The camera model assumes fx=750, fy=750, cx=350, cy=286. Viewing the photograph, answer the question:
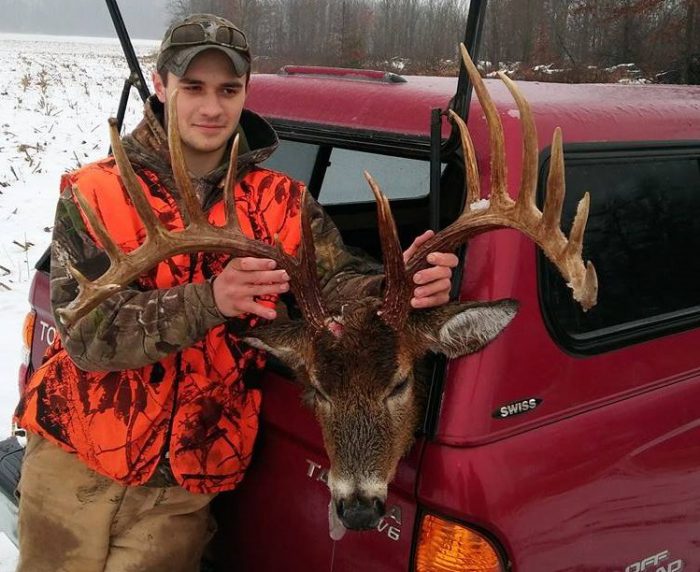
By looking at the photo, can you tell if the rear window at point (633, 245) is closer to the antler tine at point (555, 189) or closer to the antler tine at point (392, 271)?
the antler tine at point (555, 189)

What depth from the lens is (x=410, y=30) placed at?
4016mm

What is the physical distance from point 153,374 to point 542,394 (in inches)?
49.9

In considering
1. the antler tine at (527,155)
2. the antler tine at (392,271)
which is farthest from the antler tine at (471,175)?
the antler tine at (392,271)

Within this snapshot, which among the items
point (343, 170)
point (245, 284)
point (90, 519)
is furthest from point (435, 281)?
point (343, 170)

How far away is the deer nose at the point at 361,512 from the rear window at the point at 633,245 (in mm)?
749

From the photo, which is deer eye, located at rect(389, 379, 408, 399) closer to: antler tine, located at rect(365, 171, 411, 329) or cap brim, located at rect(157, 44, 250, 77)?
antler tine, located at rect(365, 171, 411, 329)

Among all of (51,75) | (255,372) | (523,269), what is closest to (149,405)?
(255,372)

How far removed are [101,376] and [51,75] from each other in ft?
80.9

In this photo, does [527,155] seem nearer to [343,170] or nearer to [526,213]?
[526,213]

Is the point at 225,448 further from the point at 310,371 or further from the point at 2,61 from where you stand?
the point at 2,61

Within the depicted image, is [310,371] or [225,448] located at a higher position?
[310,371]

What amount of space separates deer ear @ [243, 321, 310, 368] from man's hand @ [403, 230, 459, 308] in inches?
17.2

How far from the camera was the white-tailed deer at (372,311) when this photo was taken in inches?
83.2

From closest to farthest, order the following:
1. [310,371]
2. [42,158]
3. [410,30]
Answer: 1. [310,371]
2. [410,30]
3. [42,158]
